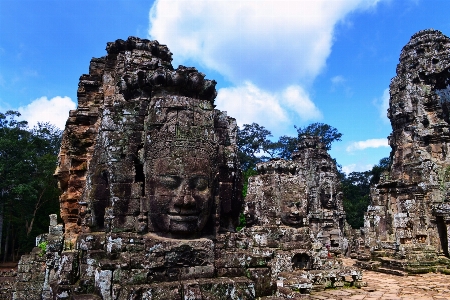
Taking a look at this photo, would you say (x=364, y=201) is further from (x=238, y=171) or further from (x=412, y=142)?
(x=238, y=171)

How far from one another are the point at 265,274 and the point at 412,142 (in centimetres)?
1267

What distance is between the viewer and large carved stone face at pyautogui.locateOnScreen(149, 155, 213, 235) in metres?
4.20

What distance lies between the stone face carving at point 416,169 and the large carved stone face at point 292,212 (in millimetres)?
4630

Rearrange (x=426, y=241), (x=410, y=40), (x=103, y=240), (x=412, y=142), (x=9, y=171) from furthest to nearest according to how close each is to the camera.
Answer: (x=9, y=171), (x=410, y=40), (x=412, y=142), (x=426, y=241), (x=103, y=240)

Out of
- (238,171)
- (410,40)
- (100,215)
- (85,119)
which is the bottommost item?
(100,215)

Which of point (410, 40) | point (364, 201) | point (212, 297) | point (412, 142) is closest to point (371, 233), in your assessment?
point (412, 142)

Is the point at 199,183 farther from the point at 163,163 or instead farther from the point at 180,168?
the point at 163,163

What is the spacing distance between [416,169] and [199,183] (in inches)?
494

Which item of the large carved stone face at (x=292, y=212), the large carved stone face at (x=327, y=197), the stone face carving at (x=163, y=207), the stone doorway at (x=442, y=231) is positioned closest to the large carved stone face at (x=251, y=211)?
the large carved stone face at (x=292, y=212)

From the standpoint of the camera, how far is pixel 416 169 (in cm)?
1420

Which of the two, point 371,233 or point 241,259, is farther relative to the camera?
point 371,233

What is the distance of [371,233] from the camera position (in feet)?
50.9

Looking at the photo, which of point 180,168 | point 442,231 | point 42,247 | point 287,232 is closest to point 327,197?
point 442,231

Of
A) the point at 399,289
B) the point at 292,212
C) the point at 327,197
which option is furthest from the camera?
the point at 327,197
